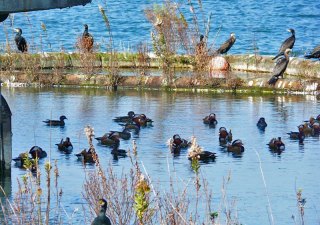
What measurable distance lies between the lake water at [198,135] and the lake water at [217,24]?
13.2 meters

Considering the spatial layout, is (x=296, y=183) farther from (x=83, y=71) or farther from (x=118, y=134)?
(x=83, y=71)

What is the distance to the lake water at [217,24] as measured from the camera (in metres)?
43.0

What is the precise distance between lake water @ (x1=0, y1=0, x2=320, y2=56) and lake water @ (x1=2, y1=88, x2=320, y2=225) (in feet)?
43.4

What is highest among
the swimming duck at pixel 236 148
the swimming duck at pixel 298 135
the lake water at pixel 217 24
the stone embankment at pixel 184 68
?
the lake water at pixel 217 24

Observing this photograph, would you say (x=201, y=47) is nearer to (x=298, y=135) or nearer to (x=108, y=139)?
(x=298, y=135)

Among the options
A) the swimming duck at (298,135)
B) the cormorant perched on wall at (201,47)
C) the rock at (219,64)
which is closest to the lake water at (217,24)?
the rock at (219,64)

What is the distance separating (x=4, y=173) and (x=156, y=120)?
20.6 feet

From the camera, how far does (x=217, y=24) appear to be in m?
49.5

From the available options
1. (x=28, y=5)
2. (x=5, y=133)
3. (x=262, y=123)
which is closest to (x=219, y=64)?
(x=262, y=123)

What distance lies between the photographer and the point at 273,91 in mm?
26938

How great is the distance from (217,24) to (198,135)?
2874cm

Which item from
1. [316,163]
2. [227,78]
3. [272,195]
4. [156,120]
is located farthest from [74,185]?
[227,78]

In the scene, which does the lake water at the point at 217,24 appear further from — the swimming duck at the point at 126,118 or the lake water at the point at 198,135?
the swimming duck at the point at 126,118

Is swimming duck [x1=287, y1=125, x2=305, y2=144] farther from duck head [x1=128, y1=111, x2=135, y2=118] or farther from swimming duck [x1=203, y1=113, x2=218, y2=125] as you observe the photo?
duck head [x1=128, y1=111, x2=135, y2=118]
